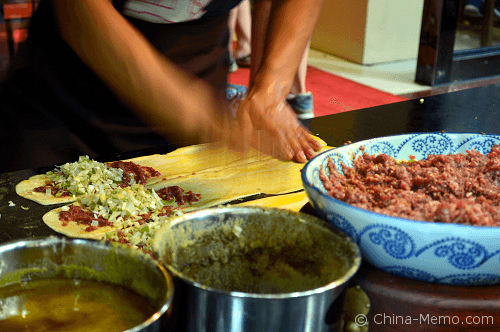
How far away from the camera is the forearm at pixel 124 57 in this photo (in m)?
1.44

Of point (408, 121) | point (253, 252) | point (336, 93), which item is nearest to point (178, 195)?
point (253, 252)

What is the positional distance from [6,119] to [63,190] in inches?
18.9

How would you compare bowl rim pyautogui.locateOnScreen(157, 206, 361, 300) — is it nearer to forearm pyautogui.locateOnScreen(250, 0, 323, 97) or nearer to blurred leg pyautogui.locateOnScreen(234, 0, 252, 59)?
A: forearm pyautogui.locateOnScreen(250, 0, 323, 97)

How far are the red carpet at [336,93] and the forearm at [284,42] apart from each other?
2.56 metres

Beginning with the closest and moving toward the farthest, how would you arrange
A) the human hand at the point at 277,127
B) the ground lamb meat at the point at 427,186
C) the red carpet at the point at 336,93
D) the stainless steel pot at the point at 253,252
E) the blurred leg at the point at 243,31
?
the stainless steel pot at the point at 253,252
the ground lamb meat at the point at 427,186
the human hand at the point at 277,127
the red carpet at the point at 336,93
the blurred leg at the point at 243,31

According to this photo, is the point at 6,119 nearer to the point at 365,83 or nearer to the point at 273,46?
the point at 273,46

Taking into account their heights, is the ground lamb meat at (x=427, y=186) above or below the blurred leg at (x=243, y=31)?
above

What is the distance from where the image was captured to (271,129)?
169 centimetres

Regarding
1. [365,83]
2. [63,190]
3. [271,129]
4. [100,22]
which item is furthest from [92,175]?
[365,83]

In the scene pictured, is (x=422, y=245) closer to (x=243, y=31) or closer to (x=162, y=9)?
(x=162, y=9)

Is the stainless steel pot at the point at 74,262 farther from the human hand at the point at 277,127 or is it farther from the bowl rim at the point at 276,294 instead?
the human hand at the point at 277,127

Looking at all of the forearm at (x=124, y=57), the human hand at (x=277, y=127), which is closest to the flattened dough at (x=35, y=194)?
the forearm at (x=124, y=57)

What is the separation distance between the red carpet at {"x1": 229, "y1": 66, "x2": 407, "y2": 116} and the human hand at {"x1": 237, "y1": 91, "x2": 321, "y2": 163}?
2.75m

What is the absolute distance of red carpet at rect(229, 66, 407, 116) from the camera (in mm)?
4633
